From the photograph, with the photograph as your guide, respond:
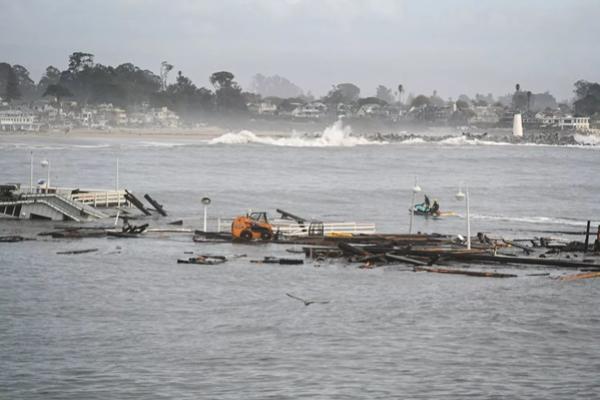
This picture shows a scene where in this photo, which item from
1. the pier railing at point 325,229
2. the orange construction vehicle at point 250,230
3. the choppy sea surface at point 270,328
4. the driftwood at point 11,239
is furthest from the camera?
the pier railing at point 325,229

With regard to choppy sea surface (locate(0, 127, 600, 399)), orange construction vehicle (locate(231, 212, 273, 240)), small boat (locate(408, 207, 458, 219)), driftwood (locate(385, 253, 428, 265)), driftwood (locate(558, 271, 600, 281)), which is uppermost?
small boat (locate(408, 207, 458, 219))

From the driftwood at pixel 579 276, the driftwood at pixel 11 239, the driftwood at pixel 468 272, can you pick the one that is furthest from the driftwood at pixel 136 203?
the driftwood at pixel 579 276

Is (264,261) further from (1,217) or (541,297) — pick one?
(1,217)

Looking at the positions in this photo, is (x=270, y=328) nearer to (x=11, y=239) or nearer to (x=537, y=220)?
(x=11, y=239)

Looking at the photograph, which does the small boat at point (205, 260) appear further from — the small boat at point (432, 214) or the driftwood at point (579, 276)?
the small boat at point (432, 214)

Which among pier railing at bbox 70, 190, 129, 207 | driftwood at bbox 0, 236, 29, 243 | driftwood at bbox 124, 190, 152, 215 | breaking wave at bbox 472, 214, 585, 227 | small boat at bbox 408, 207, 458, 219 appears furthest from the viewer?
small boat at bbox 408, 207, 458, 219

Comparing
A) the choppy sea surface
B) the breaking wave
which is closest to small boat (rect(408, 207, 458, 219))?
the breaking wave

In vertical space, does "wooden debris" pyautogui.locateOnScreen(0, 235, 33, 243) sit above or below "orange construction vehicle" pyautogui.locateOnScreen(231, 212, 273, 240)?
below

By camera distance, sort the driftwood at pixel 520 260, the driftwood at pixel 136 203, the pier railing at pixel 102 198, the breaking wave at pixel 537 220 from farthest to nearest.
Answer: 1. the breaking wave at pixel 537 220
2. the pier railing at pixel 102 198
3. the driftwood at pixel 136 203
4. the driftwood at pixel 520 260

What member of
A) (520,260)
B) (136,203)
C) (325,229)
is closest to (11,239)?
(136,203)

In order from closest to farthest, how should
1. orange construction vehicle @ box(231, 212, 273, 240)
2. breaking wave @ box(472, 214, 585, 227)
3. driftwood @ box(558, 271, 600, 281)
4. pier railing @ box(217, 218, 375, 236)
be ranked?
driftwood @ box(558, 271, 600, 281) < orange construction vehicle @ box(231, 212, 273, 240) < pier railing @ box(217, 218, 375, 236) < breaking wave @ box(472, 214, 585, 227)

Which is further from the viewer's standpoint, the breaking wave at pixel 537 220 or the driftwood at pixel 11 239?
the breaking wave at pixel 537 220

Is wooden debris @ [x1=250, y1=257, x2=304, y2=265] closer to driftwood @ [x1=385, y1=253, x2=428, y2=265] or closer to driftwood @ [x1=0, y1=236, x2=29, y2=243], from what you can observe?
driftwood @ [x1=385, y1=253, x2=428, y2=265]

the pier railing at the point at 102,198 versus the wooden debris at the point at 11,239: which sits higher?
the pier railing at the point at 102,198
